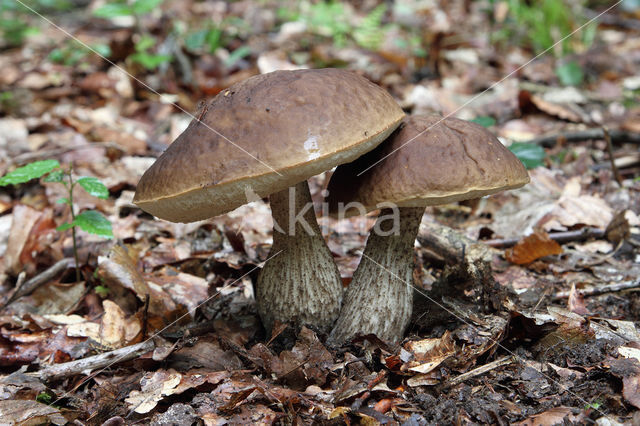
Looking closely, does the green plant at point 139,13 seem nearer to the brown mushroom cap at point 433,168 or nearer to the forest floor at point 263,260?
the forest floor at point 263,260

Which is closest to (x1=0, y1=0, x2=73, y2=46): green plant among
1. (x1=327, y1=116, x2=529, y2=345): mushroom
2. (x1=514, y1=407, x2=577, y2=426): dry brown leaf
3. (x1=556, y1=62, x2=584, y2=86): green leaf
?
(x1=327, y1=116, x2=529, y2=345): mushroom

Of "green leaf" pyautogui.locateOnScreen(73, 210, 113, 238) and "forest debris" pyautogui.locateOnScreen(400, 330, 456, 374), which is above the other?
"green leaf" pyautogui.locateOnScreen(73, 210, 113, 238)

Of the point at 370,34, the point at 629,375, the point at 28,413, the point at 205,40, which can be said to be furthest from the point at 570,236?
the point at 205,40

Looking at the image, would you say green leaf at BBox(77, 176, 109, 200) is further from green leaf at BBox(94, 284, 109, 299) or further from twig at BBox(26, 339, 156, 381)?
twig at BBox(26, 339, 156, 381)

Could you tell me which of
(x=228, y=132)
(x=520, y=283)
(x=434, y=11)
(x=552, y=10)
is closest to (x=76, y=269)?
(x=228, y=132)

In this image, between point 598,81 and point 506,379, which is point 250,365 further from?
point 598,81

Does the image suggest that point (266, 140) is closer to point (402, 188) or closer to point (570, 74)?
point (402, 188)
